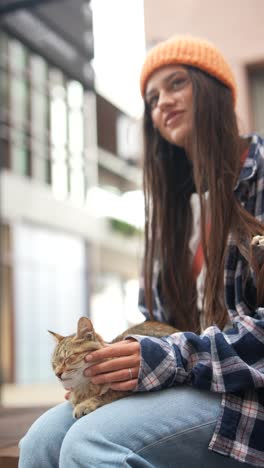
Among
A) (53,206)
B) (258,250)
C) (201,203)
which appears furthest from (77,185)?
(258,250)

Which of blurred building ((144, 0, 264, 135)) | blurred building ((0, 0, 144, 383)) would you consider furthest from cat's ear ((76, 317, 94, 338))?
blurred building ((0, 0, 144, 383))

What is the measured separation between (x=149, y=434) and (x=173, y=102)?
0.79m

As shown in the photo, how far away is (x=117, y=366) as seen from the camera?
A: 1011mm

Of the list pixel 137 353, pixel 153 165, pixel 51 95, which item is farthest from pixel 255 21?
pixel 51 95

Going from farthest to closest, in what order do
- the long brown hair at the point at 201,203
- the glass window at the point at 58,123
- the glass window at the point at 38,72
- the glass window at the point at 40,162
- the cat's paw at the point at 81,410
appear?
the glass window at the point at 40,162, the glass window at the point at 58,123, the glass window at the point at 38,72, the long brown hair at the point at 201,203, the cat's paw at the point at 81,410

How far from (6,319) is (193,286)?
22.6 feet

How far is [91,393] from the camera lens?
1.08 metres

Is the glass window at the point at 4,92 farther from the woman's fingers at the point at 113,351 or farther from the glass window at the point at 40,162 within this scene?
the woman's fingers at the point at 113,351

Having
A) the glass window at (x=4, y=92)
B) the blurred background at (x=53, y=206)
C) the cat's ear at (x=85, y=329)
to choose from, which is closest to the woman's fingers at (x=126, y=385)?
the cat's ear at (x=85, y=329)

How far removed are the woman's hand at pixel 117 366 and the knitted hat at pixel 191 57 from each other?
2.42 ft

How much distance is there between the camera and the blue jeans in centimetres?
94

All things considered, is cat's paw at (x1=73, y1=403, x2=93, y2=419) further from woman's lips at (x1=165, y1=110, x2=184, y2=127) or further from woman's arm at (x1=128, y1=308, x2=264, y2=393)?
→ woman's lips at (x1=165, y1=110, x2=184, y2=127)

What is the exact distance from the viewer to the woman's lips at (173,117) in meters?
1.42

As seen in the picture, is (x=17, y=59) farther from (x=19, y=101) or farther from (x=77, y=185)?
(x=77, y=185)
